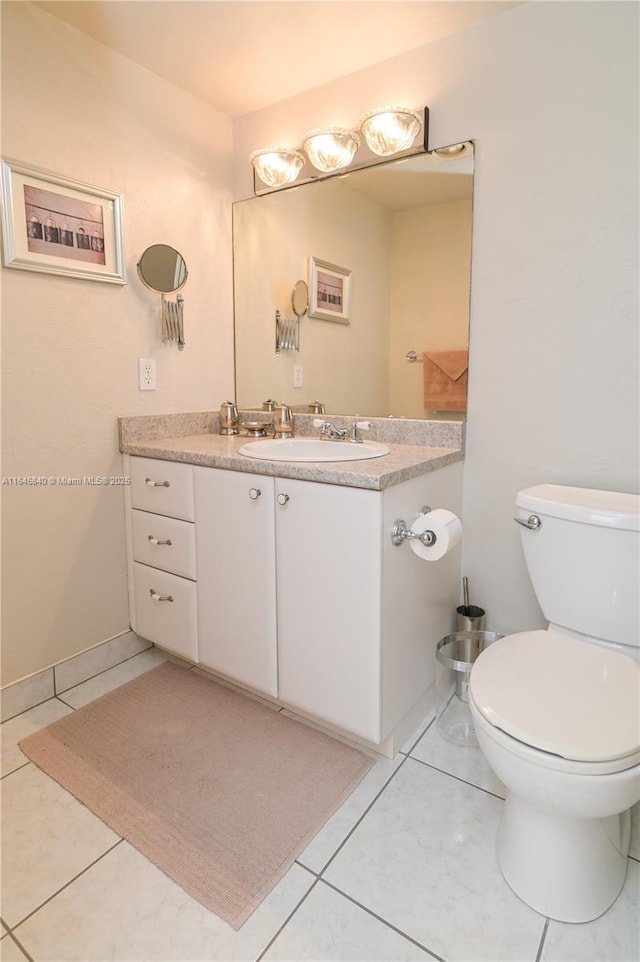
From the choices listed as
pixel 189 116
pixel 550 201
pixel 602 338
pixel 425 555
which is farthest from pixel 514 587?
pixel 189 116

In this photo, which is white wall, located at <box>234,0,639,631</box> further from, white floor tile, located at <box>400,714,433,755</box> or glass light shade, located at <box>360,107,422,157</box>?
white floor tile, located at <box>400,714,433,755</box>

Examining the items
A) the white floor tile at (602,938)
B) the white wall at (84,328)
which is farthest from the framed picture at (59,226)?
the white floor tile at (602,938)

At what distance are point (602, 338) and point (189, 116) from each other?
1.71 m

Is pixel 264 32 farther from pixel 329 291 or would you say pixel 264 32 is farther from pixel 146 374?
pixel 146 374

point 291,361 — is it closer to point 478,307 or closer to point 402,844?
point 478,307

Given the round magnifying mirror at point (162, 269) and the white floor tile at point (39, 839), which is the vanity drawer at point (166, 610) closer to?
the white floor tile at point (39, 839)

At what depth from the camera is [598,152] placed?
140 cm

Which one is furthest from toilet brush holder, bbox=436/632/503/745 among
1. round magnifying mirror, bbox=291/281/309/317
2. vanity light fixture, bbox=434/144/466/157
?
vanity light fixture, bbox=434/144/466/157

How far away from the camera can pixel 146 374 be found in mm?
1925

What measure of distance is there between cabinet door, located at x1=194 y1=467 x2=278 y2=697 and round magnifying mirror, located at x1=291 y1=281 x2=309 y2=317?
2.70 ft

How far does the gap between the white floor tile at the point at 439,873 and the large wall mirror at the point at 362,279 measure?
3.69 feet

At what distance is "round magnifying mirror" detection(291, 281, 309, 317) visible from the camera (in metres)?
2.04

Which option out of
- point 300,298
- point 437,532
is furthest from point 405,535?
point 300,298

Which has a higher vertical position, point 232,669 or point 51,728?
point 232,669
